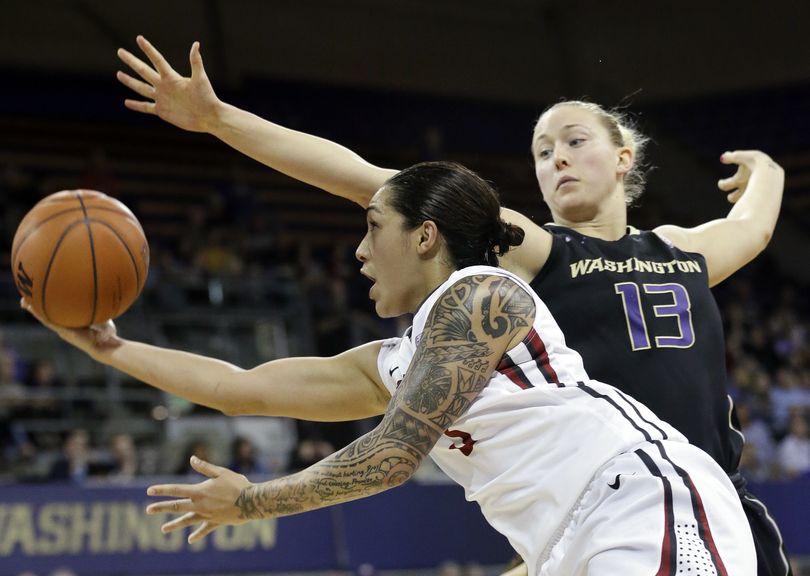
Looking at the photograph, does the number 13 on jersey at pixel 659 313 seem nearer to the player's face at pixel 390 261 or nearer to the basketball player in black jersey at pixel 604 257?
the basketball player in black jersey at pixel 604 257

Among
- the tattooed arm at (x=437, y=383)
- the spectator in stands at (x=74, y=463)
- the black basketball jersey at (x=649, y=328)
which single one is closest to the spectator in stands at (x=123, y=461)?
the spectator in stands at (x=74, y=463)

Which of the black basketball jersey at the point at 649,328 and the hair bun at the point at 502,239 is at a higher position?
the hair bun at the point at 502,239

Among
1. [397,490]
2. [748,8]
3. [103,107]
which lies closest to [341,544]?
[397,490]

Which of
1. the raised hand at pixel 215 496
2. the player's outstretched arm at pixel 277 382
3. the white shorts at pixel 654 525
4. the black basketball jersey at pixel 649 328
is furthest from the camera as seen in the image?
the player's outstretched arm at pixel 277 382

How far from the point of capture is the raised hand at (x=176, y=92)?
2.92 m

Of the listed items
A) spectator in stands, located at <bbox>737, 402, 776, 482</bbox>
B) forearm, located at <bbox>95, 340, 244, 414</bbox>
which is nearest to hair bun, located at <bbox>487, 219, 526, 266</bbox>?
forearm, located at <bbox>95, 340, 244, 414</bbox>

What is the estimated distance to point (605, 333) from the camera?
9.03 ft

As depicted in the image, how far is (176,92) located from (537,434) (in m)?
1.47

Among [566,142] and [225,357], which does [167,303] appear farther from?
[566,142]

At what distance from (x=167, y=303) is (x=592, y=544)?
8.78 m

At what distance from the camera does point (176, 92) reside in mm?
2943

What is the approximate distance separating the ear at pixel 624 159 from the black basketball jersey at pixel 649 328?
28 cm

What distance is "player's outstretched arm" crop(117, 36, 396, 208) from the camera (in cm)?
285

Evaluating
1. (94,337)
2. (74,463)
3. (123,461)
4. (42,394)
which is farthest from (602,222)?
(42,394)
